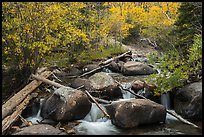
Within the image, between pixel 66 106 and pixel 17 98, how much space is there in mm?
2259

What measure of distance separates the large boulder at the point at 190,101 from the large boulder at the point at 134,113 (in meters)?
1.22

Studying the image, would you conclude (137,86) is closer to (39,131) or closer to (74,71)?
(39,131)

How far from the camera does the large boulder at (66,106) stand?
1131cm

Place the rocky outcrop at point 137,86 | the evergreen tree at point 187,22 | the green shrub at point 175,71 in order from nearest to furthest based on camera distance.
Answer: the green shrub at point 175,71, the rocky outcrop at point 137,86, the evergreen tree at point 187,22

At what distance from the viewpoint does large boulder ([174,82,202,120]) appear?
38.5 feet

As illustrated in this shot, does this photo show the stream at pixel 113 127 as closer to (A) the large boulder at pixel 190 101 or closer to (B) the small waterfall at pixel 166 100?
(A) the large boulder at pixel 190 101

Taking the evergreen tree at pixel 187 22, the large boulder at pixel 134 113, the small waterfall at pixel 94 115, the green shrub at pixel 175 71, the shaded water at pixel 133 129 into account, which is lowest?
→ the shaded water at pixel 133 129

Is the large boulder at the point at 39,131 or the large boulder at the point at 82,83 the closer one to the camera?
the large boulder at the point at 39,131

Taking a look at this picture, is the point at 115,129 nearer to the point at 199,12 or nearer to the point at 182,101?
the point at 182,101

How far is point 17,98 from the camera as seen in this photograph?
1191 centimetres

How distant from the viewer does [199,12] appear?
1775cm

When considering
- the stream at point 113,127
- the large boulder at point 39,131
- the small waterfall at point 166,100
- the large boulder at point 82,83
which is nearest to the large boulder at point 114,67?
the large boulder at point 82,83

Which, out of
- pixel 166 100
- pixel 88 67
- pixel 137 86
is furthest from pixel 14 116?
pixel 88 67

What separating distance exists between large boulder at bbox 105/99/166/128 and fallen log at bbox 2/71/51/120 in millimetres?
3908
